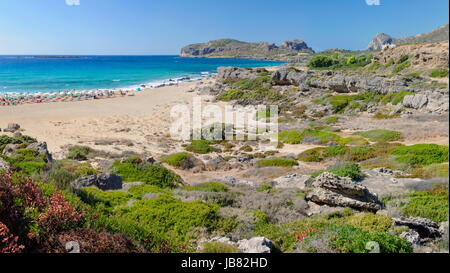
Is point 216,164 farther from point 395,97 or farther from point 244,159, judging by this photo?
point 395,97

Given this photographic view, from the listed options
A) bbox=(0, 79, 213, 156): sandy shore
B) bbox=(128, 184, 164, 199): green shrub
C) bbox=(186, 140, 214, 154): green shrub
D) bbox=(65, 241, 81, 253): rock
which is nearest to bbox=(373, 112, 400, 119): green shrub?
bbox=(186, 140, 214, 154): green shrub

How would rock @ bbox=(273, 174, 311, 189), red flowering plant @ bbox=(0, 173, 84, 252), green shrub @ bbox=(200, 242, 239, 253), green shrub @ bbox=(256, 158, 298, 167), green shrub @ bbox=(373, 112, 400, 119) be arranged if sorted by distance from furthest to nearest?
green shrub @ bbox=(373, 112, 400, 119) → green shrub @ bbox=(256, 158, 298, 167) → rock @ bbox=(273, 174, 311, 189) → green shrub @ bbox=(200, 242, 239, 253) → red flowering plant @ bbox=(0, 173, 84, 252)

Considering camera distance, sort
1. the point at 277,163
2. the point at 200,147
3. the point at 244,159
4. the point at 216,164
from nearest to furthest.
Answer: the point at 277,163 < the point at 216,164 < the point at 244,159 < the point at 200,147

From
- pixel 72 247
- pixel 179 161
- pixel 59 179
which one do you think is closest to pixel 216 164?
pixel 179 161

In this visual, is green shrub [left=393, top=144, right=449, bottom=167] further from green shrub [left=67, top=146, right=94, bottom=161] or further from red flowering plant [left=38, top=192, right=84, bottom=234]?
green shrub [left=67, top=146, right=94, bottom=161]

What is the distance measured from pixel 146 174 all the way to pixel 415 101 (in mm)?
25135

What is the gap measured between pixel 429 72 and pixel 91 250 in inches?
1710

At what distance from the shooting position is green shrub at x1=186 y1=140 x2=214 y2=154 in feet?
63.8

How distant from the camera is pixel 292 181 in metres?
11.6

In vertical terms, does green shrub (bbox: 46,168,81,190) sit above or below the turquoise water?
below

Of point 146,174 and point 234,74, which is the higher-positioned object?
point 234,74

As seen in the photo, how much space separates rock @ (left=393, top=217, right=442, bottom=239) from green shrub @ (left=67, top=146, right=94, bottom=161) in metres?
16.1

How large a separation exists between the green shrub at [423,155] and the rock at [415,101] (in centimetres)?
1497

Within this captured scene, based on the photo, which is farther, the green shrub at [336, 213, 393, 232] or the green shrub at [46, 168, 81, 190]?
the green shrub at [46, 168, 81, 190]
